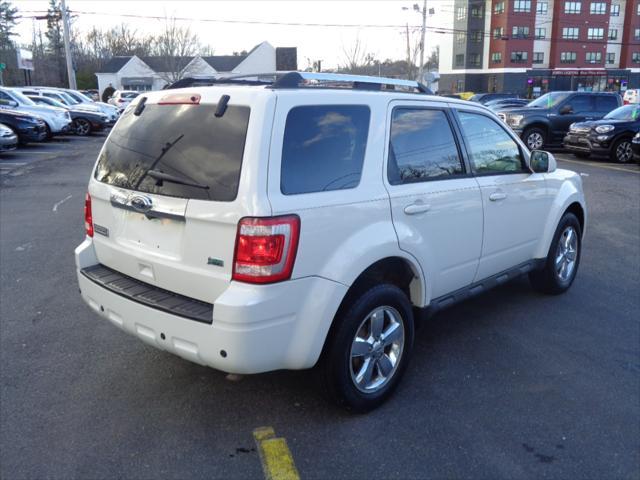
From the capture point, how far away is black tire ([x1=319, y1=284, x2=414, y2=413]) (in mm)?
3229

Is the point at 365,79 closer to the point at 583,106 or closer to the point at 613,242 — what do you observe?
the point at 613,242

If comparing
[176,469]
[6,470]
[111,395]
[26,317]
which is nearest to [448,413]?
[176,469]

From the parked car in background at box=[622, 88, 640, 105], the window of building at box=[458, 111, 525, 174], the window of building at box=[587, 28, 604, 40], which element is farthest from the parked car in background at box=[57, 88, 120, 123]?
the window of building at box=[587, 28, 604, 40]

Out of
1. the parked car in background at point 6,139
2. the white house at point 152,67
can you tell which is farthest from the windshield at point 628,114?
the white house at point 152,67

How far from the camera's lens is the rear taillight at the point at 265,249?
112 inches

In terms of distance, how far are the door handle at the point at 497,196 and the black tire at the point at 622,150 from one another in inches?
526

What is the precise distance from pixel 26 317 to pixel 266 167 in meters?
3.10

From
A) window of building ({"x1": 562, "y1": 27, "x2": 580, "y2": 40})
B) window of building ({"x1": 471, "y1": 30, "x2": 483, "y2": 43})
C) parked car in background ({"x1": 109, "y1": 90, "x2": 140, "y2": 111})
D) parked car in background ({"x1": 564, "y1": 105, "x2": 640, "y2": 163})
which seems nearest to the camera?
parked car in background ({"x1": 564, "y1": 105, "x2": 640, "y2": 163})

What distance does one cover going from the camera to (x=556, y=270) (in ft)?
17.8

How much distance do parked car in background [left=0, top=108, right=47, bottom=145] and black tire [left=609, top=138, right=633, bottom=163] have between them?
675 inches

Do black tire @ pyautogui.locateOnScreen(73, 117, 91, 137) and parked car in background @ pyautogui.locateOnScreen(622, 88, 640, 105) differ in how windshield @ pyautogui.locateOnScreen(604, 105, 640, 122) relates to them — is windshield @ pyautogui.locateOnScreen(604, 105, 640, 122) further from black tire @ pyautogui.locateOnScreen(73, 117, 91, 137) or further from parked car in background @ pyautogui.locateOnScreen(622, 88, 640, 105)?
parked car in background @ pyautogui.locateOnScreen(622, 88, 640, 105)

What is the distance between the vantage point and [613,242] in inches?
302

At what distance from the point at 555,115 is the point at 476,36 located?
6422 centimetres

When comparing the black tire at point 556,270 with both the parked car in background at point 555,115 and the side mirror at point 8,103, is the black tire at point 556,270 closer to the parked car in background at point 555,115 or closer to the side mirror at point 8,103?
the parked car in background at point 555,115
